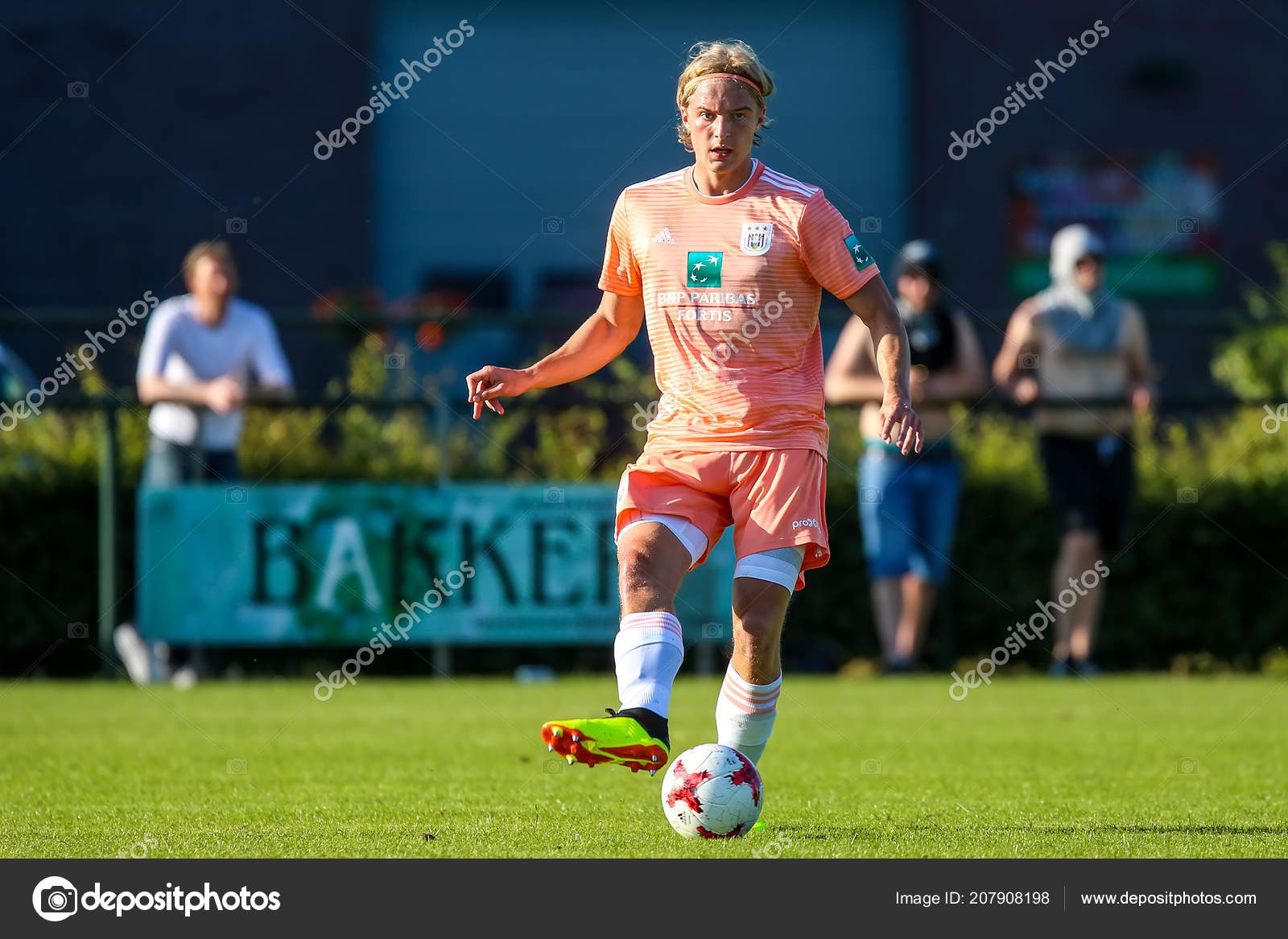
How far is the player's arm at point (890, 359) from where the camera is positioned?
4703mm

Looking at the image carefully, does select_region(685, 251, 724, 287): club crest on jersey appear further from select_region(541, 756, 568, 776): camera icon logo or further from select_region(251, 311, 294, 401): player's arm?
select_region(251, 311, 294, 401): player's arm

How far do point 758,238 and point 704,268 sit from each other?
6.4 inches

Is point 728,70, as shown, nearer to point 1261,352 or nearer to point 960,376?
point 960,376

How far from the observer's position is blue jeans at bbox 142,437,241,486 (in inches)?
393

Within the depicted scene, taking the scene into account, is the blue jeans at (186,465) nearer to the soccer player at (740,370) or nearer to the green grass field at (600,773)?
the green grass field at (600,773)

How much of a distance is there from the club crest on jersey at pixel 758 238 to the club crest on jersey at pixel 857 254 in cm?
21

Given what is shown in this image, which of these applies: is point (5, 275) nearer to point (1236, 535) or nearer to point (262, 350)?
point (262, 350)

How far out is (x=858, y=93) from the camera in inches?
794

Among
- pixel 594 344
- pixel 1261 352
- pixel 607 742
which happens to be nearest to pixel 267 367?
pixel 594 344

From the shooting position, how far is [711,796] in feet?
14.9

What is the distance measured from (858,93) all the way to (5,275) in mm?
9441
